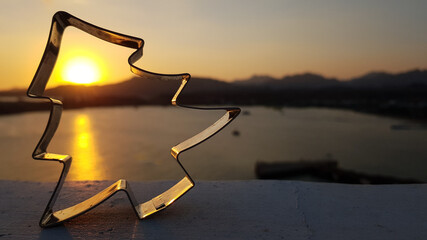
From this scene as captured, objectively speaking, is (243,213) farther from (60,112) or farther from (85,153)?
(85,153)

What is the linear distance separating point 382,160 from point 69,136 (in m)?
54.7

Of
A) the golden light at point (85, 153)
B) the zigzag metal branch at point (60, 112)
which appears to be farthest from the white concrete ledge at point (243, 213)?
the golden light at point (85, 153)

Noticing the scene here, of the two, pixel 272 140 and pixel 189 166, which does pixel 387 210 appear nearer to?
pixel 189 166

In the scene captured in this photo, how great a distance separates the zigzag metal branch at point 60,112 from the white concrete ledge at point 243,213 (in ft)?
0.28

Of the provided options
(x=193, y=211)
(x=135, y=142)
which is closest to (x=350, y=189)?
(x=193, y=211)

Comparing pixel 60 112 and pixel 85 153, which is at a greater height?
pixel 60 112

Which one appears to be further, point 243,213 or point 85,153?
point 85,153

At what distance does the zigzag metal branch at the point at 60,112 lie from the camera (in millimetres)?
2326

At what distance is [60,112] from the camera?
8.30 ft

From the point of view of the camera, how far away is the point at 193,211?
254 cm

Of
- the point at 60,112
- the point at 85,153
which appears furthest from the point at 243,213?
the point at 85,153

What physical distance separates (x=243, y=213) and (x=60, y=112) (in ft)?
4.99

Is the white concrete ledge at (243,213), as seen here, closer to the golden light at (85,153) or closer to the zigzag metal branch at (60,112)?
the zigzag metal branch at (60,112)

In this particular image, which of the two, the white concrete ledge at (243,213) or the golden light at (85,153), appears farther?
the golden light at (85,153)
